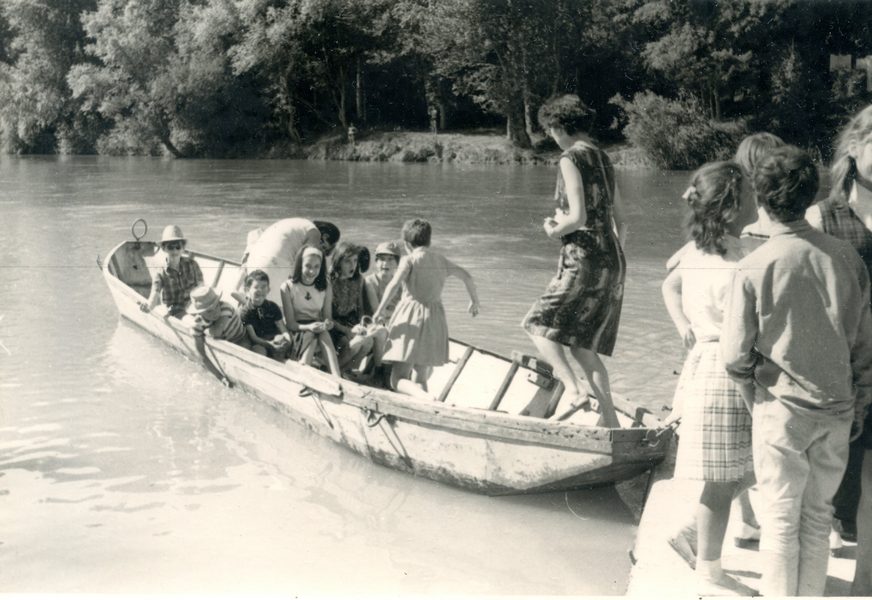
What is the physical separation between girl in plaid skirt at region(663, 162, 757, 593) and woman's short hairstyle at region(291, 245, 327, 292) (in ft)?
9.42

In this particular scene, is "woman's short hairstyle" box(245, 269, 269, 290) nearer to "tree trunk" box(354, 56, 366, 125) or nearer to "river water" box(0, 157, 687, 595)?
"river water" box(0, 157, 687, 595)

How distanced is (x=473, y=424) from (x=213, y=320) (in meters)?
2.59

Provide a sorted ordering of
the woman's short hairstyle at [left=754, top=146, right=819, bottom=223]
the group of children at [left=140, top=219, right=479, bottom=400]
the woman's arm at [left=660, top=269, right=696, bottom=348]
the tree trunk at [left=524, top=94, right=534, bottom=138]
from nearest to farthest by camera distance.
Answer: the woman's short hairstyle at [left=754, top=146, right=819, bottom=223] < the woman's arm at [left=660, top=269, right=696, bottom=348] < the group of children at [left=140, top=219, right=479, bottom=400] < the tree trunk at [left=524, top=94, right=534, bottom=138]

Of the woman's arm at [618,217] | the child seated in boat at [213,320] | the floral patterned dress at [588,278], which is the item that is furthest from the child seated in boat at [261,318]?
the woman's arm at [618,217]

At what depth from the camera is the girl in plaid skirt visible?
9.07 ft

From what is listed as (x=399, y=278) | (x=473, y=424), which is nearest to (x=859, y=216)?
(x=473, y=424)

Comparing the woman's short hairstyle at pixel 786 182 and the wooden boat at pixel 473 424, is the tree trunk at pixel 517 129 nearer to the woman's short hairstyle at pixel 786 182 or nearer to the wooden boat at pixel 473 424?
the wooden boat at pixel 473 424

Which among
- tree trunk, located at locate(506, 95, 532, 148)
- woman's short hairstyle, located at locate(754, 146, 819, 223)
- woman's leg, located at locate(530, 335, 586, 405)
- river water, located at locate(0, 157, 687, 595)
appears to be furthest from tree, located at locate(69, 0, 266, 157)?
tree trunk, located at locate(506, 95, 532, 148)

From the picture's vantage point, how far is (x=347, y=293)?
5988 mm

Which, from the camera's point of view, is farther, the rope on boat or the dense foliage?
the dense foliage

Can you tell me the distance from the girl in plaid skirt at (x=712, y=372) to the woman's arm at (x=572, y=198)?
2.29 ft

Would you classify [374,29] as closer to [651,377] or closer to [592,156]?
[651,377]

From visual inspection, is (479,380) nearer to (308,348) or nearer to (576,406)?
(308,348)

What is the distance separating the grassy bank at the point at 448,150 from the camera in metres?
22.4
